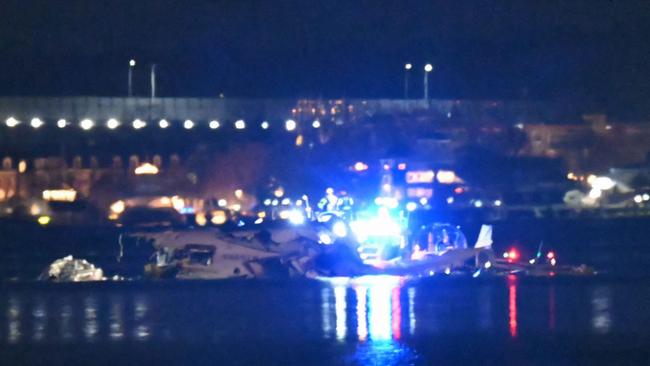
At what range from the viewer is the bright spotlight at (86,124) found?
48531 millimetres

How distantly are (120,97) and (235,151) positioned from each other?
25.1 feet

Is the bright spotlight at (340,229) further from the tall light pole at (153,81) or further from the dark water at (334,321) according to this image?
the tall light pole at (153,81)

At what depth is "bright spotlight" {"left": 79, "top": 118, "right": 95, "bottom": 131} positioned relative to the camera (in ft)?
159

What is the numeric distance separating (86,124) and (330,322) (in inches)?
1525

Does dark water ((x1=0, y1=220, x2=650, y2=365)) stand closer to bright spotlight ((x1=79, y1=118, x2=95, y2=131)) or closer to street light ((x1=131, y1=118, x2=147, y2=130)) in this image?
street light ((x1=131, y1=118, x2=147, y2=130))

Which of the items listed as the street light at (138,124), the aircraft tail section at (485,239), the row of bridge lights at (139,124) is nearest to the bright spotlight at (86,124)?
the row of bridge lights at (139,124)

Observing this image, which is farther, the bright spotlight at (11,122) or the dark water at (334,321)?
the bright spotlight at (11,122)

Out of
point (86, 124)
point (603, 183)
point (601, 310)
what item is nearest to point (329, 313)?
point (601, 310)

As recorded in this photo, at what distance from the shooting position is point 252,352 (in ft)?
32.3

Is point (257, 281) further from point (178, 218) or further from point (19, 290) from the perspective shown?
point (178, 218)

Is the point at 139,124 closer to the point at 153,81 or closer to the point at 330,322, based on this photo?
the point at 153,81

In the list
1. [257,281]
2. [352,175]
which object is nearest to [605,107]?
[352,175]

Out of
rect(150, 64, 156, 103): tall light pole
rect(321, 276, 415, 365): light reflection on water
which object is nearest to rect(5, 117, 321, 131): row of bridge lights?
rect(150, 64, 156, 103): tall light pole

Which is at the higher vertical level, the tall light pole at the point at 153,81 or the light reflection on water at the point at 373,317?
the tall light pole at the point at 153,81
